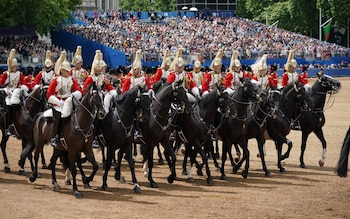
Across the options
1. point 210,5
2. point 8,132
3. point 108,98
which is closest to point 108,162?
point 108,98

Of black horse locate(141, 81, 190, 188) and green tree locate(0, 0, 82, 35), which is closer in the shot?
black horse locate(141, 81, 190, 188)

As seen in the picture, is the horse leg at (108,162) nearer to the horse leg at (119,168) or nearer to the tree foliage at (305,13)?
the horse leg at (119,168)

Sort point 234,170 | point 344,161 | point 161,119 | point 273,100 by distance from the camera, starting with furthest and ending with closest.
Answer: point 273,100, point 234,170, point 161,119, point 344,161

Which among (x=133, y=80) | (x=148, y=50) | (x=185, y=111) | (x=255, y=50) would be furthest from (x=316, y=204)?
(x=255, y=50)

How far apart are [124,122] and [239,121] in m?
3.50

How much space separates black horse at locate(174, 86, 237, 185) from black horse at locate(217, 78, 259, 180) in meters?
0.27

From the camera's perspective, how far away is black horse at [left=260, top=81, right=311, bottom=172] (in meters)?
24.0

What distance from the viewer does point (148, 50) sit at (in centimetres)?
6400

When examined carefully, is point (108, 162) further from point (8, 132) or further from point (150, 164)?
point (8, 132)

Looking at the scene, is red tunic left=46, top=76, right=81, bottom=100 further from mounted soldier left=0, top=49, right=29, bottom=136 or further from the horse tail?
the horse tail

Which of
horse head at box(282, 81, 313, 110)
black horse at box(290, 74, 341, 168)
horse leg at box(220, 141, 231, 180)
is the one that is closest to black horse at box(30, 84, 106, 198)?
horse leg at box(220, 141, 231, 180)

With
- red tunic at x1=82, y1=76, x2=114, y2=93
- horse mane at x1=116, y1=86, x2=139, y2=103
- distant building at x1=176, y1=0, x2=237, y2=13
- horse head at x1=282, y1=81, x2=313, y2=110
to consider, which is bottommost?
horse head at x1=282, y1=81, x2=313, y2=110

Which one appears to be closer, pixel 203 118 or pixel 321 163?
pixel 203 118

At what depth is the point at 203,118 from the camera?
72.1ft
